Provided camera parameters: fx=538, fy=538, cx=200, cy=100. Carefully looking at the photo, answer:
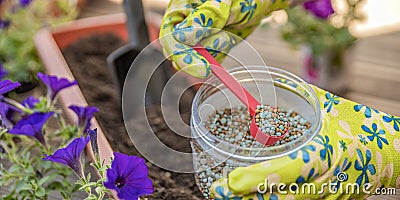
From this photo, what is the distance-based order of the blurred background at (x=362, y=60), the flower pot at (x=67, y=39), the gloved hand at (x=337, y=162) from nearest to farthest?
the gloved hand at (x=337, y=162) < the flower pot at (x=67, y=39) < the blurred background at (x=362, y=60)

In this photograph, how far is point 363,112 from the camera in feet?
1.82

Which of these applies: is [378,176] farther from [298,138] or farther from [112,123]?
[112,123]

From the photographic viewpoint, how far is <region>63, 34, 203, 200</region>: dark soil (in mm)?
685

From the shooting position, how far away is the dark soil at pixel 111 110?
685 millimetres

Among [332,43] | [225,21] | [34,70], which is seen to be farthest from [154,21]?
[225,21]

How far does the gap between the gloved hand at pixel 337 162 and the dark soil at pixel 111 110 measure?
0.63ft

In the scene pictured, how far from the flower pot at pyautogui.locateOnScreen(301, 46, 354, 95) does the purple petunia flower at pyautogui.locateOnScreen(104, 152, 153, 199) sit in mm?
585

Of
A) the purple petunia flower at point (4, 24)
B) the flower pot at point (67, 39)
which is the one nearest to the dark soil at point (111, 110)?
the flower pot at point (67, 39)

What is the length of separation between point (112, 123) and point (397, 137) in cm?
46

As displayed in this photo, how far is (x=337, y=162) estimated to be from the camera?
1.64 ft

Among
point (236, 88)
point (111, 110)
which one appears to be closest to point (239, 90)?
point (236, 88)

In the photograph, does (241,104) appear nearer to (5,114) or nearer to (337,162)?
(337,162)

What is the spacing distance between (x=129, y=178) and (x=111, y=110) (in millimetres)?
370

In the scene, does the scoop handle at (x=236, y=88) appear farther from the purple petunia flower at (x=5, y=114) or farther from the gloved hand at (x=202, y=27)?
the purple petunia flower at (x=5, y=114)
